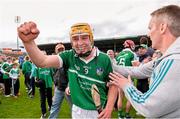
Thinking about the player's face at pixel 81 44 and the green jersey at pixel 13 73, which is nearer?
the player's face at pixel 81 44

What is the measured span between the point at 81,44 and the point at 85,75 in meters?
0.38

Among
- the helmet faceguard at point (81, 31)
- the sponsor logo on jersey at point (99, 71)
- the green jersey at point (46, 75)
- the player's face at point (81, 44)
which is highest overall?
the helmet faceguard at point (81, 31)

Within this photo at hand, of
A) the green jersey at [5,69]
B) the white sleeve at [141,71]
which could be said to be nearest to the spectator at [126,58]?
the white sleeve at [141,71]

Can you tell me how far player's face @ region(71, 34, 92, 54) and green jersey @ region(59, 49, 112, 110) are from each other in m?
0.13

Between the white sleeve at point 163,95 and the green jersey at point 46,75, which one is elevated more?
the white sleeve at point 163,95

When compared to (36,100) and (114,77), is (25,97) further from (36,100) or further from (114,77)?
(114,77)

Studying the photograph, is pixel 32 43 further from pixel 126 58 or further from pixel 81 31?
pixel 126 58

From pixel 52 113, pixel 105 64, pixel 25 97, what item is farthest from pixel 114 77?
pixel 25 97

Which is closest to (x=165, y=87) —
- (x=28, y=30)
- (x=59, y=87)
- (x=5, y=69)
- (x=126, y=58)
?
(x=28, y=30)

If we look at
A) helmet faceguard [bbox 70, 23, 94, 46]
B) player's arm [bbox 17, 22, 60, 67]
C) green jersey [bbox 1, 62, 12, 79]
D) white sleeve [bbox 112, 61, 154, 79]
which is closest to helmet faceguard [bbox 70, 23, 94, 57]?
helmet faceguard [bbox 70, 23, 94, 46]

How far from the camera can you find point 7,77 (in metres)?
15.9

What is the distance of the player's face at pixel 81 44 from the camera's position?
4359mm

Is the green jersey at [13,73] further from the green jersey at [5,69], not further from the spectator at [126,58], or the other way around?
the spectator at [126,58]

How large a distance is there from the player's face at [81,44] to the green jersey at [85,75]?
130 millimetres
